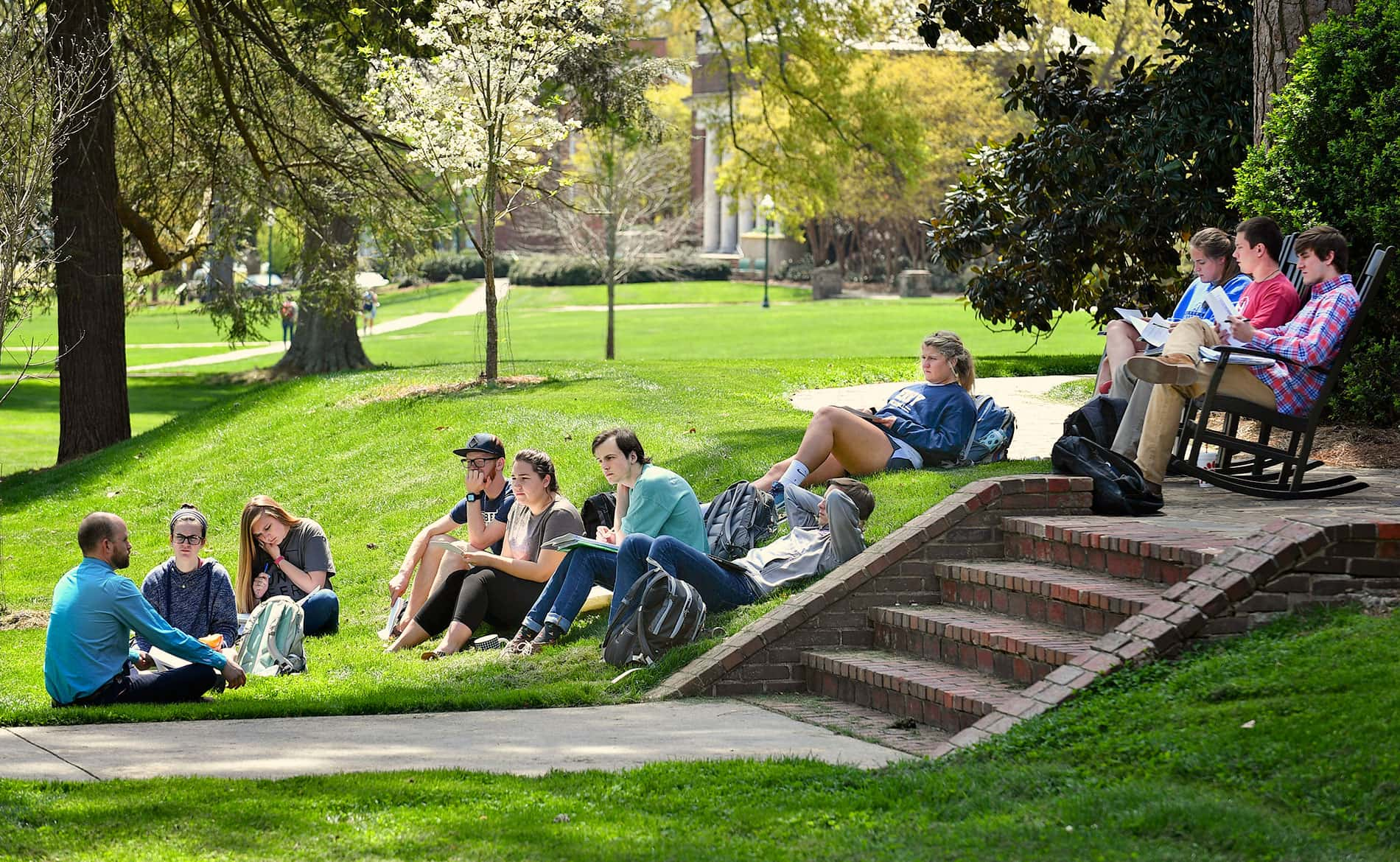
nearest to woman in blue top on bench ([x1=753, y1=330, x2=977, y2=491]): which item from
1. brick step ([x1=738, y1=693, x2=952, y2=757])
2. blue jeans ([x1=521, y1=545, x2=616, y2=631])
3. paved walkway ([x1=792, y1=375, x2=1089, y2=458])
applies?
paved walkway ([x1=792, y1=375, x2=1089, y2=458])

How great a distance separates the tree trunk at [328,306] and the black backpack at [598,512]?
38.6 feet

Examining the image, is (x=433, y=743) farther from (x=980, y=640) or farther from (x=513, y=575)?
(x=513, y=575)

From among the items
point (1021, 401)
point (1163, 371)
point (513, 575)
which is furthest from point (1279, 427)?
point (1021, 401)

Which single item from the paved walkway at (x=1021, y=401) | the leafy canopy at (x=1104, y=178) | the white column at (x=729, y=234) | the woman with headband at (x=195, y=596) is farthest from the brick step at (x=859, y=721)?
the white column at (x=729, y=234)

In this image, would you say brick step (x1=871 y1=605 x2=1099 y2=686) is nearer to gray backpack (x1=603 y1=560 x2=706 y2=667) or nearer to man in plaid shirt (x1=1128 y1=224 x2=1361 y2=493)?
gray backpack (x1=603 y1=560 x2=706 y2=667)

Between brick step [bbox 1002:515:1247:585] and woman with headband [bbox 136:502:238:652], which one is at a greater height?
brick step [bbox 1002:515:1247:585]

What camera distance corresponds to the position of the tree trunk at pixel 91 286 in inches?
703

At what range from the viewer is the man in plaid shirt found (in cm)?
822

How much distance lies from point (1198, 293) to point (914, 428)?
1988 mm

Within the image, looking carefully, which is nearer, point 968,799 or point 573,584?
point 968,799

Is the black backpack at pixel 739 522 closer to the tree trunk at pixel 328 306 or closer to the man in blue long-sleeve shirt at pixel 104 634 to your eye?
the man in blue long-sleeve shirt at pixel 104 634

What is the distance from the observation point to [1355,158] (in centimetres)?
1011

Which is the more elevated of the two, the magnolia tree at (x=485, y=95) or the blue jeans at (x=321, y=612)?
the magnolia tree at (x=485, y=95)

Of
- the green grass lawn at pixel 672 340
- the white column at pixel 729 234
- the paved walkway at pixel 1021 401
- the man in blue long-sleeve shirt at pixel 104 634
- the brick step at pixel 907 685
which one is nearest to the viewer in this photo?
the brick step at pixel 907 685
